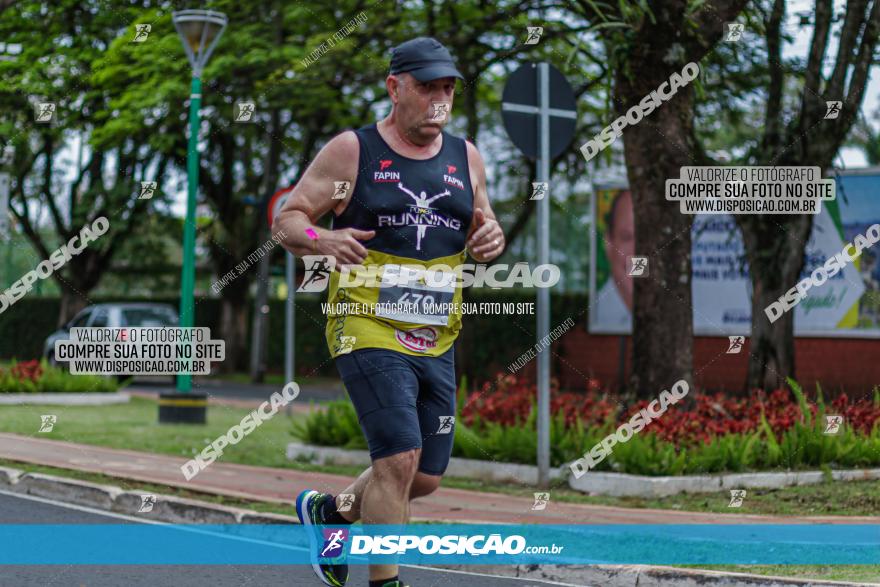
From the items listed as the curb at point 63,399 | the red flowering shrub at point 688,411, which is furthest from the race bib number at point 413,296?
the curb at point 63,399

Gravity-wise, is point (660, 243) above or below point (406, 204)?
above

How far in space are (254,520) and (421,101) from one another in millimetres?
3535

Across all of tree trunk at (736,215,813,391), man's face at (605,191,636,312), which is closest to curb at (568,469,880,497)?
tree trunk at (736,215,813,391)

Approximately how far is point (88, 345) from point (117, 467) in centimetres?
958

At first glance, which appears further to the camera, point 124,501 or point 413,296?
point 124,501

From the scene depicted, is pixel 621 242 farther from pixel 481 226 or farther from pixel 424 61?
pixel 424 61

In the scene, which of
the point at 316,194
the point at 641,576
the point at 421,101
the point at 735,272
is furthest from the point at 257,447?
the point at 735,272

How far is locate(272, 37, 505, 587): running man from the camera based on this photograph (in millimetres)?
4527

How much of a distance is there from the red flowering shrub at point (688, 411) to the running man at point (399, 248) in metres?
4.74

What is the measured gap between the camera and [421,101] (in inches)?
185

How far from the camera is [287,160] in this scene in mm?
27812

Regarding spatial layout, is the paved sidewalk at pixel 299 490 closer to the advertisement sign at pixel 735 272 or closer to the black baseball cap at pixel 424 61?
the black baseball cap at pixel 424 61

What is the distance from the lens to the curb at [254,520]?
18.0ft

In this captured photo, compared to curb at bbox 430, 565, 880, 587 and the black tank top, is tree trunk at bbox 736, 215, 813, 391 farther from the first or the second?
the black tank top
